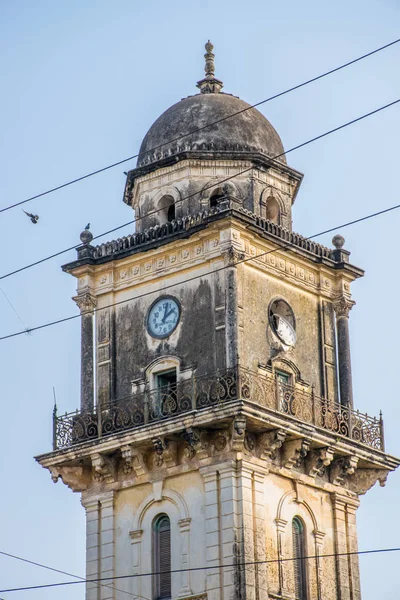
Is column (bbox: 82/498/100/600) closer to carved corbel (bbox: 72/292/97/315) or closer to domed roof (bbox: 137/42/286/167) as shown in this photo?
carved corbel (bbox: 72/292/97/315)

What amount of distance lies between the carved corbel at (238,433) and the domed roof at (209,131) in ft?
25.4

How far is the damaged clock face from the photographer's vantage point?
145 feet

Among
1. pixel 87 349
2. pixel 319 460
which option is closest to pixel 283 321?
pixel 319 460

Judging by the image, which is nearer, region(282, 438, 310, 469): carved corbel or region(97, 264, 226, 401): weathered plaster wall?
region(282, 438, 310, 469): carved corbel

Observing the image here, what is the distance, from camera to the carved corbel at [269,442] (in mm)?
41938

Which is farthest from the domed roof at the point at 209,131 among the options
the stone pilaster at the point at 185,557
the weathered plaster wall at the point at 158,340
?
the stone pilaster at the point at 185,557

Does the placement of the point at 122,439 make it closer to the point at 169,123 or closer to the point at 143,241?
the point at 143,241

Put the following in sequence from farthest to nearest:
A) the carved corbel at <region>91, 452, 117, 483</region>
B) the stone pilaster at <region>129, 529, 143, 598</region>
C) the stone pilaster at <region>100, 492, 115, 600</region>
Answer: the carved corbel at <region>91, 452, 117, 483</region>
the stone pilaster at <region>100, 492, 115, 600</region>
the stone pilaster at <region>129, 529, 143, 598</region>

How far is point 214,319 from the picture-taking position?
4331cm

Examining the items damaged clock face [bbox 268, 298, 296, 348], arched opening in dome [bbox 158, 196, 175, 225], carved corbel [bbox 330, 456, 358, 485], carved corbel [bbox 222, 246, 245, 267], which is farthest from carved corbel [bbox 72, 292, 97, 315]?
carved corbel [bbox 330, 456, 358, 485]

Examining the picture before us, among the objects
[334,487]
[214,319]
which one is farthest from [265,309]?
[334,487]

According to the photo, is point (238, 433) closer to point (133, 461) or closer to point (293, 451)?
point (293, 451)

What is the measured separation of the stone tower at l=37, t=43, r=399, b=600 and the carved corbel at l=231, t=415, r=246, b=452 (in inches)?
1.8

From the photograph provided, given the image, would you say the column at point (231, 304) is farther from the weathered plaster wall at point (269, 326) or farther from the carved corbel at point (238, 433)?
the carved corbel at point (238, 433)
